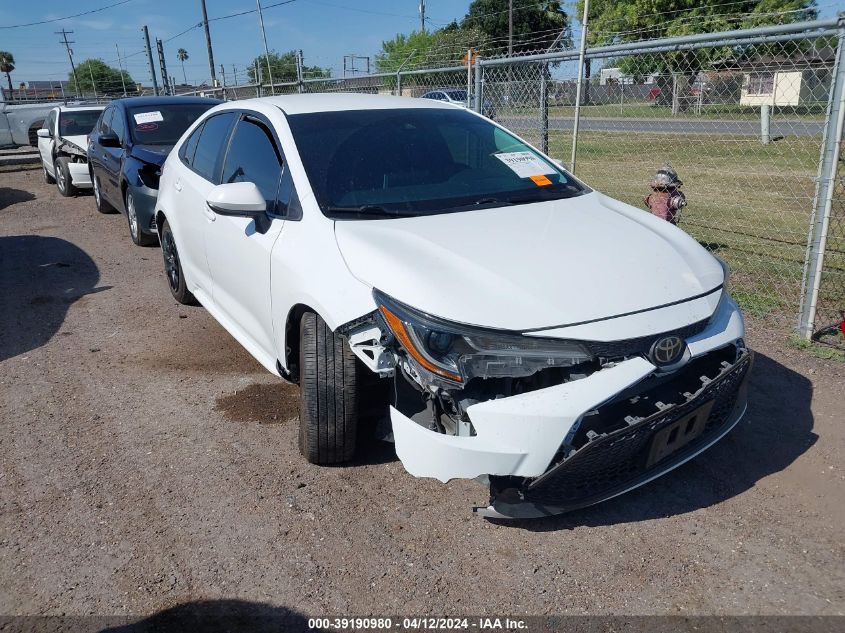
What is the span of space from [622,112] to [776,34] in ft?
16.1

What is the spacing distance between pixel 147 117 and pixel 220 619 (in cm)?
712

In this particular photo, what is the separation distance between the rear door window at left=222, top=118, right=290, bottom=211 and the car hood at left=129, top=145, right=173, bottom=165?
11.2 feet

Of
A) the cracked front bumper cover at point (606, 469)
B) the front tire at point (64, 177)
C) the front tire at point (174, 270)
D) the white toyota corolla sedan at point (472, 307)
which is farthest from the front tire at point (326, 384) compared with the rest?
the front tire at point (64, 177)

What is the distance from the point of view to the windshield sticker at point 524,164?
13.0 feet

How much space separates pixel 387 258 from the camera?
2.91m

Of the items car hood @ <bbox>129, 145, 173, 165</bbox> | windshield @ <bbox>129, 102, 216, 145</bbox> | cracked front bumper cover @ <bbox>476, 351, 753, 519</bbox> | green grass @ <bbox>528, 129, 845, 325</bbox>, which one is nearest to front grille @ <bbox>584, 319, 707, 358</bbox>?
cracked front bumper cover @ <bbox>476, 351, 753, 519</bbox>

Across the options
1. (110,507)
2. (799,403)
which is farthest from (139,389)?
(799,403)

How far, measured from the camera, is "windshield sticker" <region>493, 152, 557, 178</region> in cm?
396

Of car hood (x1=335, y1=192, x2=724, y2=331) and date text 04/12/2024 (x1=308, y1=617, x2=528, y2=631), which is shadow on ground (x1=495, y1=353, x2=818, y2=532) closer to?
date text 04/12/2024 (x1=308, y1=617, x2=528, y2=631)

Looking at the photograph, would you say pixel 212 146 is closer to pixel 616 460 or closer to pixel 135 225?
pixel 616 460

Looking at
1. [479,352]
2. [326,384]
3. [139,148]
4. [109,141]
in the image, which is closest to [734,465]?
[479,352]

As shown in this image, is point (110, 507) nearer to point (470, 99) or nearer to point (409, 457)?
point (409, 457)

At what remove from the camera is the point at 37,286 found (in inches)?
264

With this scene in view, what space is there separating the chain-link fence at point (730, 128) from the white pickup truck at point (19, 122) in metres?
13.2
